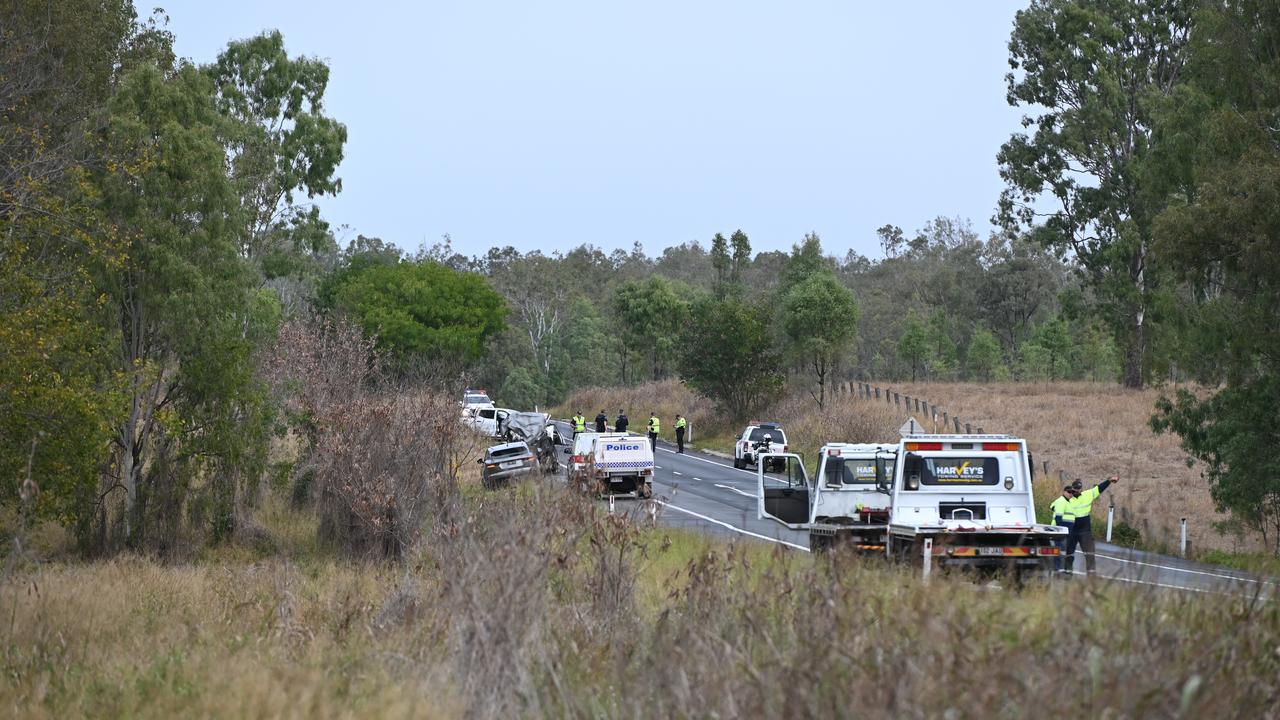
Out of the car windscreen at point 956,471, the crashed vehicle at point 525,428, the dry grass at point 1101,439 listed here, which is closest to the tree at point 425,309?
the crashed vehicle at point 525,428

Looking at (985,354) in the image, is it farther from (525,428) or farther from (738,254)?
(525,428)

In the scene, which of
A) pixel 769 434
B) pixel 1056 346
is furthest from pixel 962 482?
pixel 1056 346

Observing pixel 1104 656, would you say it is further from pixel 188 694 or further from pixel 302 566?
pixel 302 566

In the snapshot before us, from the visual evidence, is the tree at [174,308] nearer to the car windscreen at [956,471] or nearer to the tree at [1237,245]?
the car windscreen at [956,471]

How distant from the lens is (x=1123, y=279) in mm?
59312

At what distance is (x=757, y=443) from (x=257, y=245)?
19.6 m

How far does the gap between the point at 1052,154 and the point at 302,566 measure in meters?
49.4

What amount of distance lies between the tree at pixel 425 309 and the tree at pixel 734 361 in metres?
15.1

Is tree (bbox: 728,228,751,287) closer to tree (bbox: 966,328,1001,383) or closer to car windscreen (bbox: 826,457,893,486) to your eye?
tree (bbox: 966,328,1001,383)

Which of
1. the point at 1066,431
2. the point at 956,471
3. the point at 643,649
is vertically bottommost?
the point at 643,649

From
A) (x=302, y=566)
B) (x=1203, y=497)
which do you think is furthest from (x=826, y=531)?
(x=1203, y=497)

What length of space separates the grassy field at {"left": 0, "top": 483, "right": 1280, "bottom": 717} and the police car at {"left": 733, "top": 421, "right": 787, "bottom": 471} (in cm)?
3487

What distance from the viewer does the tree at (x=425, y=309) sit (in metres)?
74.9

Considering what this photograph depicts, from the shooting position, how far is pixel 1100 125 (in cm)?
5962
